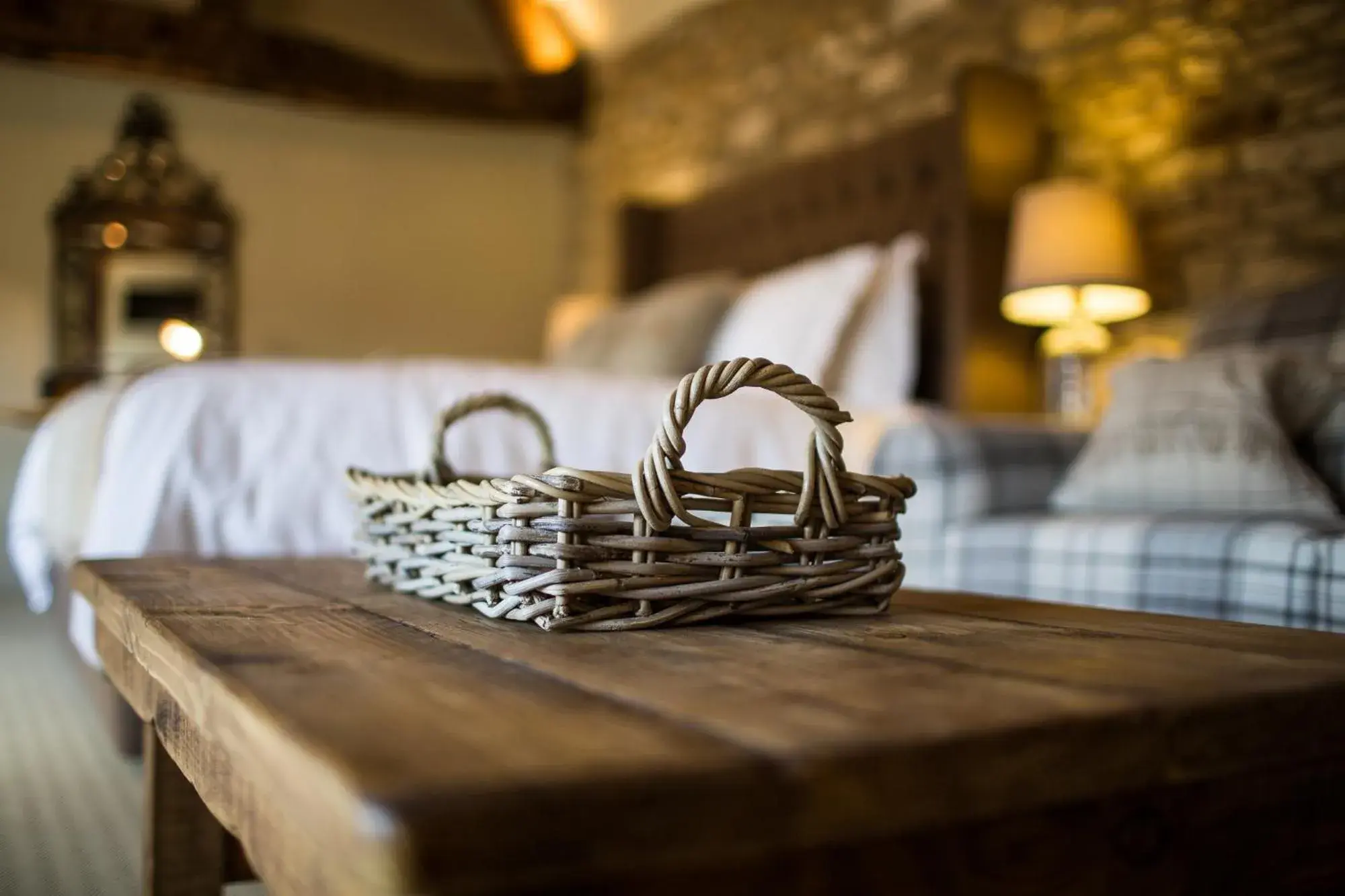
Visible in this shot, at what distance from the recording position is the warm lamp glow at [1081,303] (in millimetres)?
3008

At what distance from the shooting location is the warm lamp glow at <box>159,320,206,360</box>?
5.21 metres

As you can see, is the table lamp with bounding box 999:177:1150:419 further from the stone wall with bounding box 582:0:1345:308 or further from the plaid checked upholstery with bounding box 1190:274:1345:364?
the plaid checked upholstery with bounding box 1190:274:1345:364

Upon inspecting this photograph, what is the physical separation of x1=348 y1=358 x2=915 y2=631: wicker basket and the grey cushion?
1.12 metres

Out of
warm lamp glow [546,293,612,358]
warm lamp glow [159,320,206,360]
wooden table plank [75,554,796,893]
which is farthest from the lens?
warm lamp glow [159,320,206,360]

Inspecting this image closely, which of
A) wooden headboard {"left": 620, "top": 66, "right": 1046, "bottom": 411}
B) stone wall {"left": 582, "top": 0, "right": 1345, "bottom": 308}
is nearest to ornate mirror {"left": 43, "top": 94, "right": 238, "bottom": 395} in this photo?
stone wall {"left": 582, "top": 0, "right": 1345, "bottom": 308}

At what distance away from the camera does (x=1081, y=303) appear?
9.84ft

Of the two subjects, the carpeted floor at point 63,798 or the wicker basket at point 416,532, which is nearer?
the wicker basket at point 416,532

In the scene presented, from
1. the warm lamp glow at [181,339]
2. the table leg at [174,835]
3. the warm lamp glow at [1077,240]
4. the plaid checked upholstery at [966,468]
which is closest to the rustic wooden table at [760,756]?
the table leg at [174,835]

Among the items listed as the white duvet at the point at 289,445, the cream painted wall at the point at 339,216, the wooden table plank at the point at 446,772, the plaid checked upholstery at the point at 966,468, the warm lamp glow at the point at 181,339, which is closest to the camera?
the wooden table plank at the point at 446,772

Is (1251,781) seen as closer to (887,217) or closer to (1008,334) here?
(1008,334)

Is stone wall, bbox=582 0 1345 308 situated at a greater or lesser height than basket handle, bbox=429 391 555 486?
greater

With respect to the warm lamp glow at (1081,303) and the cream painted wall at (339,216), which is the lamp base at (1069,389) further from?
the cream painted wall at (339,216)

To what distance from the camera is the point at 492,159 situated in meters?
5.94

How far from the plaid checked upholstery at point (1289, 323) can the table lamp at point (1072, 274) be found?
19.9 inches
